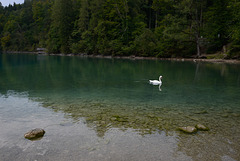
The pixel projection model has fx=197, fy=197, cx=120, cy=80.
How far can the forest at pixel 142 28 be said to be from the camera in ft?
125

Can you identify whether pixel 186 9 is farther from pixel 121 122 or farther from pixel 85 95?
pixel 121 122

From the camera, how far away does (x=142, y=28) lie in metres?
51.1

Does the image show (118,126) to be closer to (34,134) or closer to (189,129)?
(189,129)

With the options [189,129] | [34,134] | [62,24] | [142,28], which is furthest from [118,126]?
[62,24]

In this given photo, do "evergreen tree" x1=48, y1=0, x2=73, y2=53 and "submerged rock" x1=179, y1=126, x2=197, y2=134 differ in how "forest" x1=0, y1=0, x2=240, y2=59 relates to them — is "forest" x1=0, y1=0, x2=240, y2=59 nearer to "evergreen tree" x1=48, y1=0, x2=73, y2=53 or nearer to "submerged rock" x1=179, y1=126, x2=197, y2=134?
"evergreen tree" x1=48, y1=0, x2=73, y2=53

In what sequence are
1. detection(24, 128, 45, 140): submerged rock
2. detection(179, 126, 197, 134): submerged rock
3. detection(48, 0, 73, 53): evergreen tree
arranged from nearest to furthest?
detection(24, 128, 45, 140): submerged rock, detection(179, 126, 197, 134): submerged rock, detection(48, 0, 73, 53): evergreen tree

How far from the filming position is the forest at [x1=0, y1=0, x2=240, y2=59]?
3809cm

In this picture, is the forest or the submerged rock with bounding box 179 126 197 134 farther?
the forest

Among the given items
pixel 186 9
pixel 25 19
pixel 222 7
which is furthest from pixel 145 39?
pixel 25 19

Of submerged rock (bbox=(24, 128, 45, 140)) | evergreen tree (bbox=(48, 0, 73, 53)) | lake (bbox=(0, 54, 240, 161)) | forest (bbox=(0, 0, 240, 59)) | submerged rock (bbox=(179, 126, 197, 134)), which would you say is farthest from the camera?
evergreen tree (bbox=(48, 0, 73, 53))

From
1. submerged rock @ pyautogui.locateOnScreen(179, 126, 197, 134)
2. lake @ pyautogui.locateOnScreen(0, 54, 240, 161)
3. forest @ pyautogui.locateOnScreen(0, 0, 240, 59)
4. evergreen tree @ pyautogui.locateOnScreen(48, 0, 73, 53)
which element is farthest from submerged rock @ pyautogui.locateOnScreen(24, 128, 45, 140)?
evergreen tree @ pyautogui.locateOnScreen(48, 0, 73, 53)

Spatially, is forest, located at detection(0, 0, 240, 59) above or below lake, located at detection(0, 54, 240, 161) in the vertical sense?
above

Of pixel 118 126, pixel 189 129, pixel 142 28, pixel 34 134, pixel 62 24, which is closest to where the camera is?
pixel 34 134

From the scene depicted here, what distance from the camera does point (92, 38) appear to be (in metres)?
58.4
